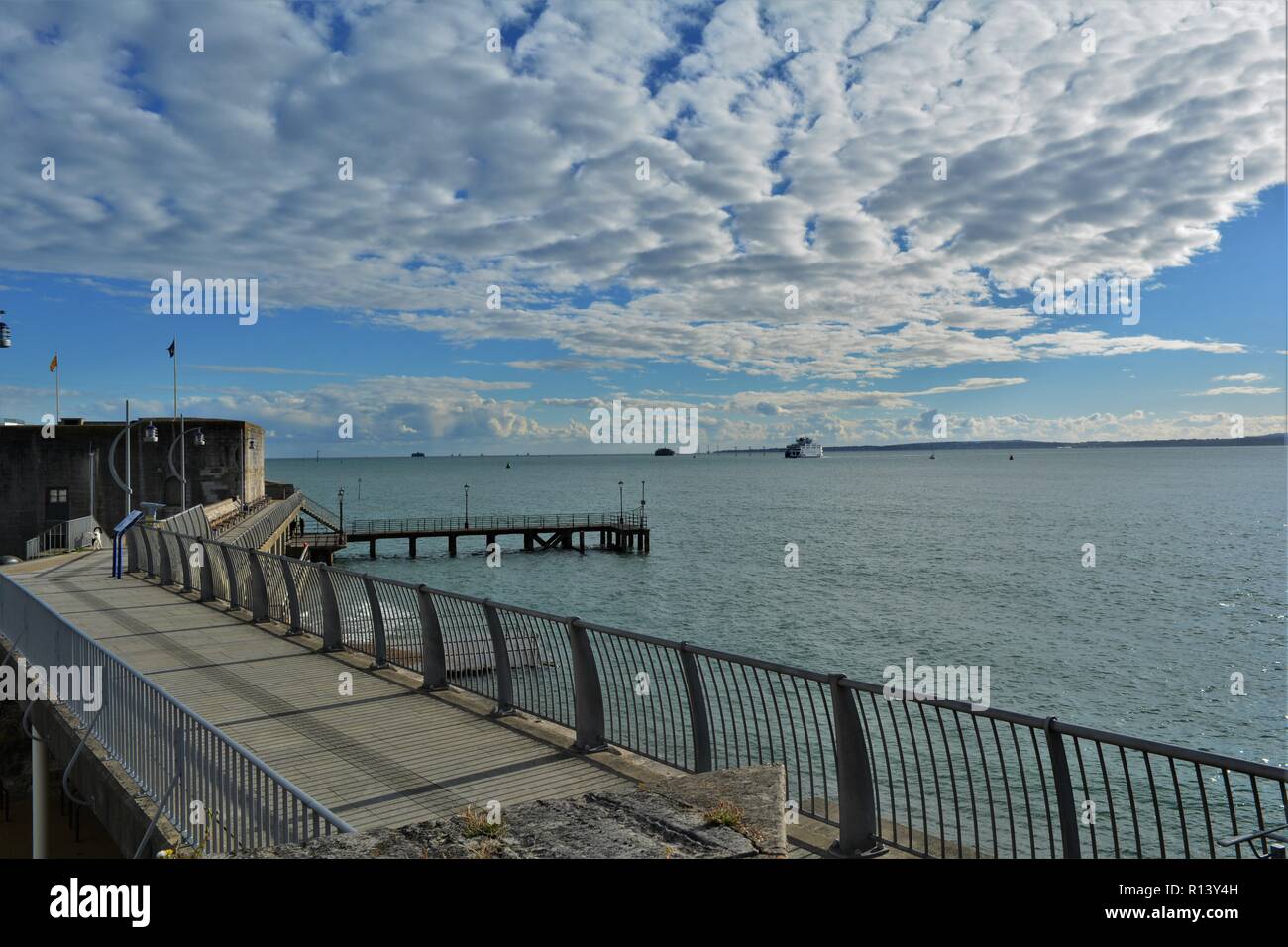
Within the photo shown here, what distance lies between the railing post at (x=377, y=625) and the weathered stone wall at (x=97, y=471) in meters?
54.9

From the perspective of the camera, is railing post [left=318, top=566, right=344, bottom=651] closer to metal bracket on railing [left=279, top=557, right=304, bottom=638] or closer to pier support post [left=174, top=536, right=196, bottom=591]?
metal bracket on railing [left=279, top=557, right=304, bottom=638]

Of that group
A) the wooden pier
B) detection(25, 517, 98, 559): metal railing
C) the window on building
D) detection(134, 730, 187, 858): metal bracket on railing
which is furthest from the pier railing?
the wooden pier

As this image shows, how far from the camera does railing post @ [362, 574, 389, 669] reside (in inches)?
489

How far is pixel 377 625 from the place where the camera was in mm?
12547

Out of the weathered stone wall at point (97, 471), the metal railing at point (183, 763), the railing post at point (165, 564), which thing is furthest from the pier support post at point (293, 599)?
the weathered stone wall at point (97, 471)

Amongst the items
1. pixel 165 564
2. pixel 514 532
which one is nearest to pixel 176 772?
pixel 165 564

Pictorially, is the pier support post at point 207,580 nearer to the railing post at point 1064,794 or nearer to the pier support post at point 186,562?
the pier support post at point 186,562

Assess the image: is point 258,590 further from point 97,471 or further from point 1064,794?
point 97,471

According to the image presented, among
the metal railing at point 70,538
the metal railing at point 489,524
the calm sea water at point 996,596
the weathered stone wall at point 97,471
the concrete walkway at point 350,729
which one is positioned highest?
the weathered stone wall at point 97,471

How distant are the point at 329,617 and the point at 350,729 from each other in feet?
15.5

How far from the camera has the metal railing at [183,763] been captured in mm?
5504

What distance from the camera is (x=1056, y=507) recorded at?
411 feet
